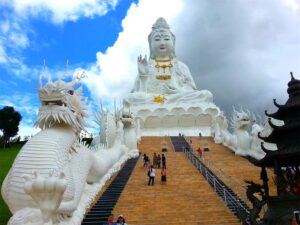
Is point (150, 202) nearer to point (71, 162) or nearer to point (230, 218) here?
point (230, 218)

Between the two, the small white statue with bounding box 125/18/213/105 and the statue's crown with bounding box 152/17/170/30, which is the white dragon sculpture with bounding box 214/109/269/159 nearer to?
the small white statue with bounding box 125/18/213/105

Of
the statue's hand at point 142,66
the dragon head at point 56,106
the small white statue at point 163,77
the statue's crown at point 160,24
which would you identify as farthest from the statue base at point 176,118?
the dragon head at point 56,106

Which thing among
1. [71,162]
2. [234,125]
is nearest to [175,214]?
[71,162]

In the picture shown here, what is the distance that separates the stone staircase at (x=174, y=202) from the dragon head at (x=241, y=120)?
639 centimetres

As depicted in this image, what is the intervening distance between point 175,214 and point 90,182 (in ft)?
10.4

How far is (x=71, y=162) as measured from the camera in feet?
21.4

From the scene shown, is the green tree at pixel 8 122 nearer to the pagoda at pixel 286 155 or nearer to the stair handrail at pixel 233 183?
the stair handrail at pixel 233 183

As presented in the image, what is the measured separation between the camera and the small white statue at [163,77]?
34.2 m

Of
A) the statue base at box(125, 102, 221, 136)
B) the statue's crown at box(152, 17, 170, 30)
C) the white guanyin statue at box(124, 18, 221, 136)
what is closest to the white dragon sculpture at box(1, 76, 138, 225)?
the white guanyin statue at box(124, 18, 221, 136)

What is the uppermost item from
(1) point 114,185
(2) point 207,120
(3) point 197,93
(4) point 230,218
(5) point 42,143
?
(3) point 197,93

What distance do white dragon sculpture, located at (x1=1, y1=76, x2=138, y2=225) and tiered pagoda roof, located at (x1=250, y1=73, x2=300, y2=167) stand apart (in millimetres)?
4404

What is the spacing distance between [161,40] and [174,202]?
29.2m

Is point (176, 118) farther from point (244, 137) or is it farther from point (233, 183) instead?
point (233, 183)

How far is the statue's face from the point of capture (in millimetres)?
38344
